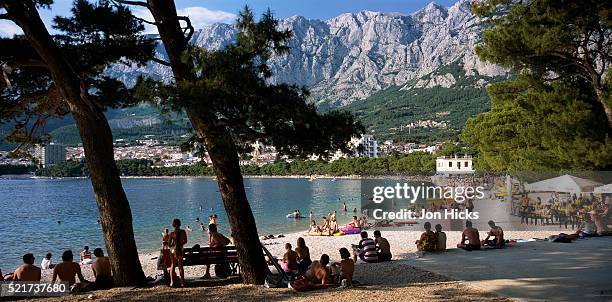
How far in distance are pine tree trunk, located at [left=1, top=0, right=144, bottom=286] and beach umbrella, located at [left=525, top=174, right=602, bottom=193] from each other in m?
12.6

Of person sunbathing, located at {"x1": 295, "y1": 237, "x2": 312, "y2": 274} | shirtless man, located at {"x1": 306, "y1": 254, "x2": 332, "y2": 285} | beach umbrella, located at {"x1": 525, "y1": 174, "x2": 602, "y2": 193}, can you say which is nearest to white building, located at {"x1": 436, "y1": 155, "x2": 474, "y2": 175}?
beach umbrella, located at {"x1": 525, "y1": 174, "x2": 602, "y2": 193}

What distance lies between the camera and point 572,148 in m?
11.5

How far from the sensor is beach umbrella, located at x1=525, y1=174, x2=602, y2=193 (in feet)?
46.8

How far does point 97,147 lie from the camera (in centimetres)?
707

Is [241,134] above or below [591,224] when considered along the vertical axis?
above

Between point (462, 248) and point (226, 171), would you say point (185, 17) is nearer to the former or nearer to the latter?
point (226, 171)

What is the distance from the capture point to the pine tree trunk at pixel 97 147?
6914mm

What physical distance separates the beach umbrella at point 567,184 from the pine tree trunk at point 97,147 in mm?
12605

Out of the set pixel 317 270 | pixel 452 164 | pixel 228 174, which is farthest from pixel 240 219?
pixel 452 164

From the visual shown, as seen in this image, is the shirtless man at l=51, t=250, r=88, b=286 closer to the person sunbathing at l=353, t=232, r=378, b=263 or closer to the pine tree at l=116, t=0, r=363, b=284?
the pine tree at l=116, t=0, r=363, b=284

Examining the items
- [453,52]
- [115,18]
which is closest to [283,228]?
[115,18]

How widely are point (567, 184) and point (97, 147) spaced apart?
531 inches

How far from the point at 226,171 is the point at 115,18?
3305 millimetres

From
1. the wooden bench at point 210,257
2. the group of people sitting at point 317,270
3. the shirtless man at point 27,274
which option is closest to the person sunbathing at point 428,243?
the group of people sitting at point 317,270
